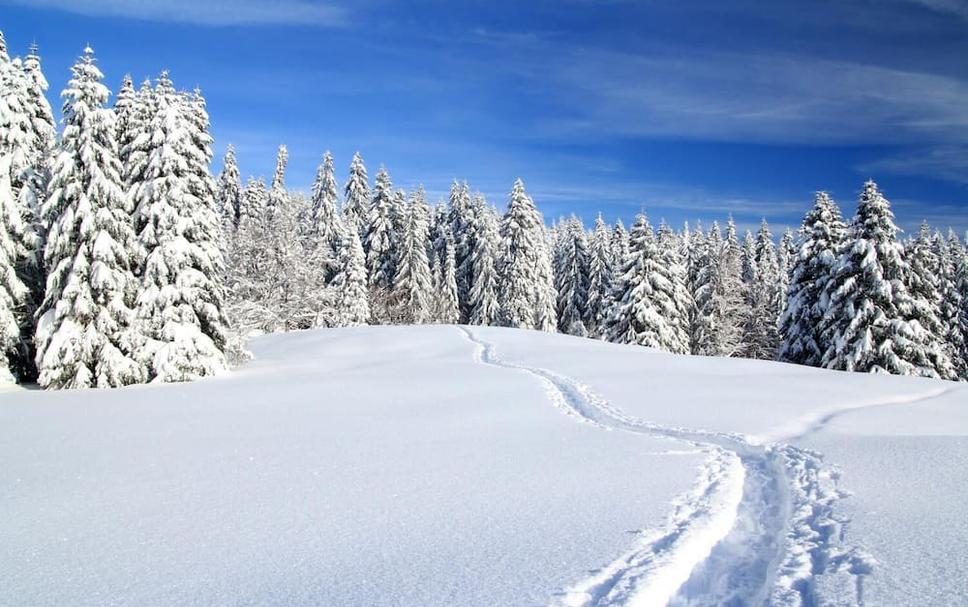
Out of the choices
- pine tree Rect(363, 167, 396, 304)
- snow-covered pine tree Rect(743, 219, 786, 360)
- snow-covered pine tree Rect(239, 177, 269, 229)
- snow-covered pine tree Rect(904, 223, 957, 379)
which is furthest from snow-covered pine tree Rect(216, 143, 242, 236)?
snow-covered pine tree Rect(904, 223, 957, 379)

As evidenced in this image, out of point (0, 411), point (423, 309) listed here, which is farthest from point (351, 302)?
point (0, 411)

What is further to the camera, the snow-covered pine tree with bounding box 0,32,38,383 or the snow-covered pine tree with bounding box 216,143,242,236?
the snow-covered pine tree with bounding box 216,143,242,236

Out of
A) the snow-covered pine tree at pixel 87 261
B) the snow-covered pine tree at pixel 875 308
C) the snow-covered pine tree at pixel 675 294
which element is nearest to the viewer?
the snow-covered pine tree at pixel 87 261

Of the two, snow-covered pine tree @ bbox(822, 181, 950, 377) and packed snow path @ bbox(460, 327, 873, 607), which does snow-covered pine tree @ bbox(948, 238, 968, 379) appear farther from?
packed snow path @ bbox(460, 327, 873, 607)

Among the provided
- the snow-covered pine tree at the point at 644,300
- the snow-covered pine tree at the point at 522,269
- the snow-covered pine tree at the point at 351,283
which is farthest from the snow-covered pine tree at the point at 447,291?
the snow-covered pine tree at the point at 644,300

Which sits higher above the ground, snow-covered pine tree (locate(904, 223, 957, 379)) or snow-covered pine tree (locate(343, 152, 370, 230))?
snow-covered pine tree (locate(343, 152, 370, 230))

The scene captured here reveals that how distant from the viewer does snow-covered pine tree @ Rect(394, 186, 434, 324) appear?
175 ft

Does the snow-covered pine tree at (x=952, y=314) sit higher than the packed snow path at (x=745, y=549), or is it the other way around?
the snow-covered pine tree at (x=952, y=314)

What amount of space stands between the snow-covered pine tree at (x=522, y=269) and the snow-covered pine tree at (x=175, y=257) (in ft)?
101

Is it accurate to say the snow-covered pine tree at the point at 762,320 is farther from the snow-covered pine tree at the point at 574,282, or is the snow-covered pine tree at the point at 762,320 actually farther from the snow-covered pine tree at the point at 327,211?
the snow-covered pine tree at the point at 327,211

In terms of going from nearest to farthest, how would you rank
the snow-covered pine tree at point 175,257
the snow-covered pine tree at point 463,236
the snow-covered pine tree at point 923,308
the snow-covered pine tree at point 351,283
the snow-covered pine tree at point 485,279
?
1. the snow-covered pine tree at point 175,257
2. the snow-covered pine tree at point 923,308
3. the snow-covered pine tree at point 351,283
4. the snow-covered pine tree at point 485,279
5. the snow-covered pine tree at point 463,236

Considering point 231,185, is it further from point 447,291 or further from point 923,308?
point 923,308

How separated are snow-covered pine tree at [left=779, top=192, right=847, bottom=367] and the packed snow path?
934 inches

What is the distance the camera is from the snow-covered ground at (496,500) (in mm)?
5387
